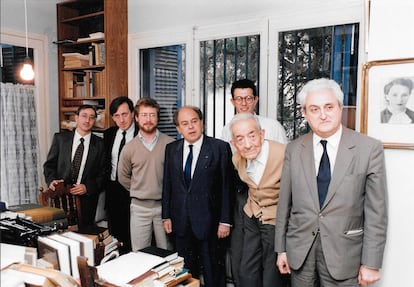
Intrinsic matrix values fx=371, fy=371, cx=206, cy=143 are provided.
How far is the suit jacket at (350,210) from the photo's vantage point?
176cm

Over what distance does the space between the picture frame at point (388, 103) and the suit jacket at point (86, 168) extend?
2195mm

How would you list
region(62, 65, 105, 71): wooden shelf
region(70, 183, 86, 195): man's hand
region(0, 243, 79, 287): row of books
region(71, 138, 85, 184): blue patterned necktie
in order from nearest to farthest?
region(0, 243, 79, 287): row of books < region(70, 183, 86, 195): man's hand < region(71, 138, 85, 184): blue patterned necktie < region(62, 65, 105, 71): wooden shelf

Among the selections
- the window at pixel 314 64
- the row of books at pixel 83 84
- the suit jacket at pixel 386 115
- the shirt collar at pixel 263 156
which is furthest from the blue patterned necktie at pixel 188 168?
the row of books at pixel 83 84

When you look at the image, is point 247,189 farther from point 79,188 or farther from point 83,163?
point 83,163

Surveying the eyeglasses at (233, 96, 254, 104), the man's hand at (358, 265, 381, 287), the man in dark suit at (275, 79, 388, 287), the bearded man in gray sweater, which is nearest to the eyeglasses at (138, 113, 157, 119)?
the bearded man in gray sweater

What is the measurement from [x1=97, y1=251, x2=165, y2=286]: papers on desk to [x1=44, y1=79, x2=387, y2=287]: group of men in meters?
0.75

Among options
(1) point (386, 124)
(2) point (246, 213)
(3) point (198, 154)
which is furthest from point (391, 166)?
(3) point (198, 154)

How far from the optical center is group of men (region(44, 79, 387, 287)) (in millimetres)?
1794

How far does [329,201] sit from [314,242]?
0.23 m

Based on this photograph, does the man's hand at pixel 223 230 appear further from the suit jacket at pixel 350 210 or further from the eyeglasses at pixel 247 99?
the eyeglasses at pixel 247 99

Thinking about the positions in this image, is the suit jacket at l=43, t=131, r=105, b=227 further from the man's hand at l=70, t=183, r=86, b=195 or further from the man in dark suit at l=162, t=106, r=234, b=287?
the man in dark suit at l=162, t=106, r=234, b=287

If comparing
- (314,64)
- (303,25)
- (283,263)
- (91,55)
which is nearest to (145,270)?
(283,263)

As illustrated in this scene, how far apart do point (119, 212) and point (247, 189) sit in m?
1.30

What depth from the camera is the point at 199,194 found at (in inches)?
98.3
